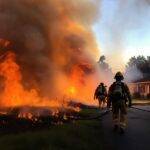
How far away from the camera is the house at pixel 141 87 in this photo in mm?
68250

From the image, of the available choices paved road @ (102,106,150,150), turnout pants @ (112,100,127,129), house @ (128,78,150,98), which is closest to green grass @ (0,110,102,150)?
paved road @ (102,106,150,150)

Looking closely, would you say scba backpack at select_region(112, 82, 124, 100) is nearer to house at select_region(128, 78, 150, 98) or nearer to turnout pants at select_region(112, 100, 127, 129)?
turnout pants at select_region(112, 100, 127, 129)

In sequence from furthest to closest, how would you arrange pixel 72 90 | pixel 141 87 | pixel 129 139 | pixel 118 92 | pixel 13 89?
1. pixel 141 87
2. pixel 72 90
3. pixel 13 89
4. pixel 118 92
5. pixel 129 139

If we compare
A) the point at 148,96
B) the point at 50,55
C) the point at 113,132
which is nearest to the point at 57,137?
the point at 113,132

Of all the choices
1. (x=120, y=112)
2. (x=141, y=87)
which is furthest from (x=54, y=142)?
(x=141, y=87)

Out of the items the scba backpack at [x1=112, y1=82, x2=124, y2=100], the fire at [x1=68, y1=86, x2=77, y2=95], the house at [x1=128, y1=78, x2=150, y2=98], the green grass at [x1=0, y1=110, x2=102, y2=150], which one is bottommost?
the green grass at [x1=0, y1=110, x2=102, y2=150]

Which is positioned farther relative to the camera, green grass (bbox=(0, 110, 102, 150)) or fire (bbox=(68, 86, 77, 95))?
fire (bbox=(68, 86, 77, 95))

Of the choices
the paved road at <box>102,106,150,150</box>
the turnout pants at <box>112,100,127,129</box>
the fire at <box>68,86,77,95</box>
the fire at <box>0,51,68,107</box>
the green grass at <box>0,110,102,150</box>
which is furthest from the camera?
the fire at <box>68,86,77,95</box>

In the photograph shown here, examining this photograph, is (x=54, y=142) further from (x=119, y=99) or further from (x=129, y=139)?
(x=119, y=99)

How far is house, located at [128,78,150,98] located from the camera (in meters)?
68.2

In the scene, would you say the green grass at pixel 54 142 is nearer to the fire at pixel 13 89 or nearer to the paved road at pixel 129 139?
the paved road at pixel 129 139

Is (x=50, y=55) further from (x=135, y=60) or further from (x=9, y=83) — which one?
(x=135, y=60)

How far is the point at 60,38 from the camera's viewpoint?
4162 cm

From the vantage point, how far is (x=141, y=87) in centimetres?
7331
